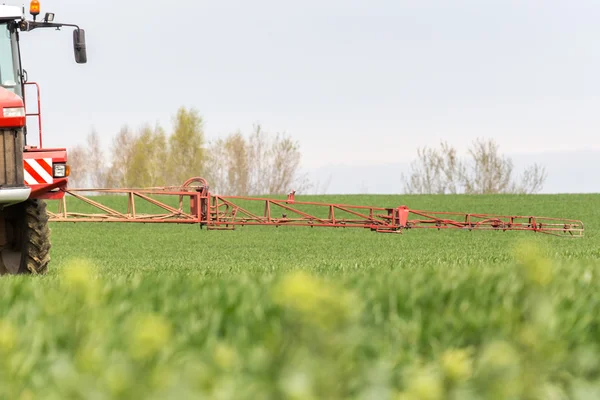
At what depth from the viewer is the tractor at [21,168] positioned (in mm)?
10125

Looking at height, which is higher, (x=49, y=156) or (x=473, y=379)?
(x=49, y=156)

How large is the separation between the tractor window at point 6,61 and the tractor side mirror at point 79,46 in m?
0.82

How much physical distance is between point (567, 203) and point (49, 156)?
1120 inches

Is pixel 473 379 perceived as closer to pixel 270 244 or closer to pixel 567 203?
pixel 270 244

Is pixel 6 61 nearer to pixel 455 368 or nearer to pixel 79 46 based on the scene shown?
pixel 79 46

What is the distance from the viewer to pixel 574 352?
347cm

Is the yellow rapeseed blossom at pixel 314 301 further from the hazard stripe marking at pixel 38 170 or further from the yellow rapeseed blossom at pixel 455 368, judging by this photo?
the hazard stripe marking at pixel 38 170

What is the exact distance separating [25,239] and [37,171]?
0.90 metres

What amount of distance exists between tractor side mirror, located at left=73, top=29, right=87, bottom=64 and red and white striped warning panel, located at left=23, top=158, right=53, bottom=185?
1590mm

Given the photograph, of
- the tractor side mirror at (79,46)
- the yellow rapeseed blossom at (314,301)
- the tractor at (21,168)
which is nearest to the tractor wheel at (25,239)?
the tractor at (21,168)

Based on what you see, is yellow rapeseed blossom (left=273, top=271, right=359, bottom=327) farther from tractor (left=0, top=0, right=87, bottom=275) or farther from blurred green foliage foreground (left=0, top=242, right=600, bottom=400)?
tractor (left=0, top=0, right=87, bottom=275)

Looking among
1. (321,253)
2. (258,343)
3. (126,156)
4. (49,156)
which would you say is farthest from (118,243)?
(126,156)

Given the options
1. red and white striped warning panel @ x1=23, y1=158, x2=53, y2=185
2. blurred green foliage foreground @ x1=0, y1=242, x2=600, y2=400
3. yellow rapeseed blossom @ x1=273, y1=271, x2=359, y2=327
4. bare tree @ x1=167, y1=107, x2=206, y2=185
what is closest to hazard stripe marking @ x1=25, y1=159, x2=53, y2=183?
red and white striped warning panel @ x1=23, y1=158, x2=53, y2=185

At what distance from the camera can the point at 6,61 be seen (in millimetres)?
11180
